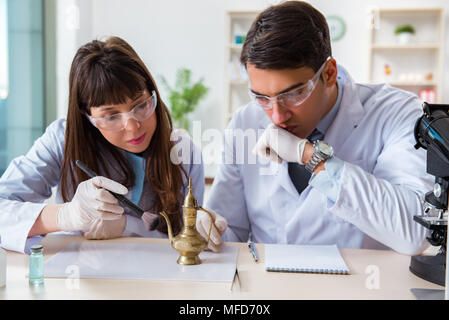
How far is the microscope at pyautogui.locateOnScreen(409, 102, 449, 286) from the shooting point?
1.07 m

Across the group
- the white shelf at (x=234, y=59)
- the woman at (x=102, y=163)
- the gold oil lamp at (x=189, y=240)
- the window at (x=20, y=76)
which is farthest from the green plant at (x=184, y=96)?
the gold oil lamp at (x=189, y=240)

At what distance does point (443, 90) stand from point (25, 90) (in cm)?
466

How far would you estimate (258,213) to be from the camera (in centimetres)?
178

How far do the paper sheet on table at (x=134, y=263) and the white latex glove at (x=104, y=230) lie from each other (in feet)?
0.15

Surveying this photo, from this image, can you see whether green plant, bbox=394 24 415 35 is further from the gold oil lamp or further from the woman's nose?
the gold oil lamp

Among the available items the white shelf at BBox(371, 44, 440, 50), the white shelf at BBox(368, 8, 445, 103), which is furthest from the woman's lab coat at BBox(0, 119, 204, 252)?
the white shelf at BBox(368, 8, 445, 103)

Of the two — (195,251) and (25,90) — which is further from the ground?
(25,90)

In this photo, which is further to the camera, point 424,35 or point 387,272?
point 424,35

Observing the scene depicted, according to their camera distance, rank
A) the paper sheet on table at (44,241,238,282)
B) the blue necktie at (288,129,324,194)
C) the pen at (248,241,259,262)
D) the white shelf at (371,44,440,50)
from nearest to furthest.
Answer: the paper sheet on table at (44,241,238,282) < the pen at (248,241,259,262) < the blue necktie at (288,129,324,194) < the white shelf at (371,44,440,50)

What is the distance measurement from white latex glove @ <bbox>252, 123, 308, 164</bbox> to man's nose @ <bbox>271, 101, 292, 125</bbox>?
3 cm

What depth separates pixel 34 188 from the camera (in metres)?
1.61

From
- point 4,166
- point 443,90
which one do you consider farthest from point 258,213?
point 443,90

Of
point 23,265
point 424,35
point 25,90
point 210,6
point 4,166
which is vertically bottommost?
point 4,166
